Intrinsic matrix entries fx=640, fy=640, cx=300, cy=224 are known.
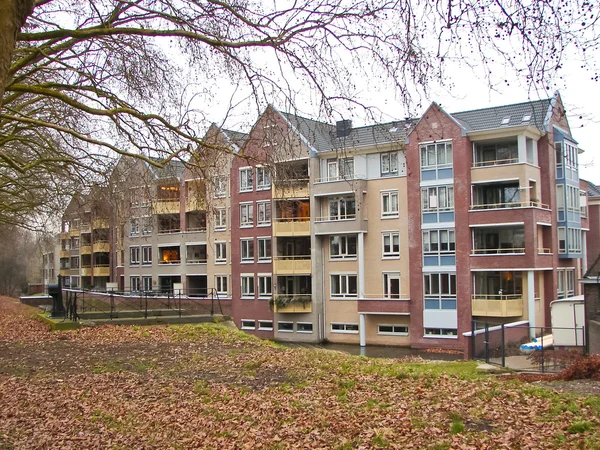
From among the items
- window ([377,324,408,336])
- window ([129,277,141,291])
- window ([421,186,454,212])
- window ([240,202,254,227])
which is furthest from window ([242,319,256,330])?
window ([129,277,141,291])

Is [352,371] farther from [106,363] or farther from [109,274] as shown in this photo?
[109,274]

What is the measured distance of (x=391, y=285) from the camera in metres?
41.1

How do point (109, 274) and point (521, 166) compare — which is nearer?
point (521, 166)

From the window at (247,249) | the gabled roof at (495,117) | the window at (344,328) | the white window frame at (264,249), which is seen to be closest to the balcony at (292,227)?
the white window frame at (264,249)

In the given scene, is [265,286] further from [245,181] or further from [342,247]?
[245,181]

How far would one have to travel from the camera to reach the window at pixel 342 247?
43094mm

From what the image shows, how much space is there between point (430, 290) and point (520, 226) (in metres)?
6.46

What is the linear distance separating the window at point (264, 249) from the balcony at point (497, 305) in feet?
50.5

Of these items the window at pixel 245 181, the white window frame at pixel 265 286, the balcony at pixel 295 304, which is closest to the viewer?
the balcony at pixel 295 304

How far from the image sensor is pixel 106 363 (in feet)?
46.9

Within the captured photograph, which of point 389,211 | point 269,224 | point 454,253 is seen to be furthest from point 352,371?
point 269,224

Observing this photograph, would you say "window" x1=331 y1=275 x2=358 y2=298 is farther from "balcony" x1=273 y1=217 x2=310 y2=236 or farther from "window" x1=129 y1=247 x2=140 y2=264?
"window" x1=129 y1=247 x2=140 y2=264

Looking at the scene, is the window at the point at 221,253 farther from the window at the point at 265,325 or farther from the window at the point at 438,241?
the window at the point at 438,241

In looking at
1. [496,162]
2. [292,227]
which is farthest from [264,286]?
[496,162]
